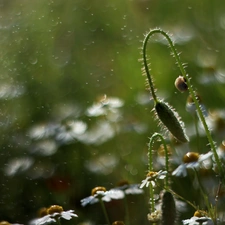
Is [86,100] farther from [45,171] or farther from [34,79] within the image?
[45,171]

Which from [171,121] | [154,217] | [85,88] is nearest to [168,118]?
[171,121]

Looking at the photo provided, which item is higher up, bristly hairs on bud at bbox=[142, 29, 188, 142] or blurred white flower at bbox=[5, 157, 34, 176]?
blurred white flower at bbox=[5, 157, 34, 176]

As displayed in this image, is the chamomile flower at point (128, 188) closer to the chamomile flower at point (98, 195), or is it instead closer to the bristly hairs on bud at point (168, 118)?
the chamomile flower at point (98, 195)

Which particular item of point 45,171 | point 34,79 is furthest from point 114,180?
point 34,79

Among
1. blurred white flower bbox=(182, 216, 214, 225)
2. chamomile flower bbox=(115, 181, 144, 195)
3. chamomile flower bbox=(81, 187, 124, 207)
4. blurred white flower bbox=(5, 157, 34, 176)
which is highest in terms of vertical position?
blurred white flower bbox=(5, 157, 34, 176)

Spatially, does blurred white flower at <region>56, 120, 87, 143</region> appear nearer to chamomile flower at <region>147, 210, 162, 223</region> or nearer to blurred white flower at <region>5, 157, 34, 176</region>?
blurred white flower at <region>5, 157, 34, 176</region>

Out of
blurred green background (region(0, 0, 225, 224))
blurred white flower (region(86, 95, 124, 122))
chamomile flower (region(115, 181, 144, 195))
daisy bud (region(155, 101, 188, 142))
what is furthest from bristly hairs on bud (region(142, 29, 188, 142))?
blurred white flower (region(86, 95, 124, 122))
